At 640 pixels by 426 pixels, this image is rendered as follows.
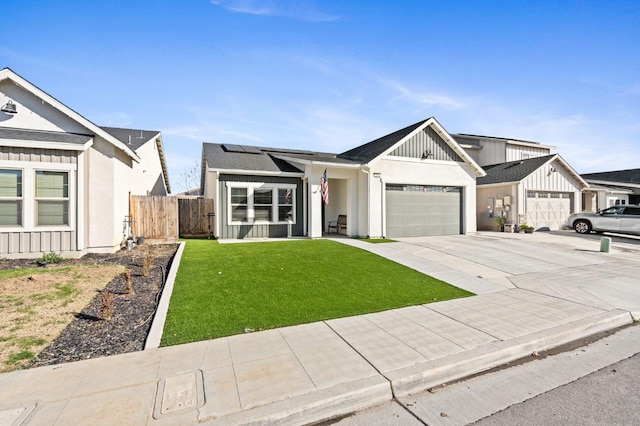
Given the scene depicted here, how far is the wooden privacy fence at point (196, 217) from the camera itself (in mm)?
14539

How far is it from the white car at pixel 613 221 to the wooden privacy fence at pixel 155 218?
72.6ft

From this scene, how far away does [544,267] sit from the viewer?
30.1 feet

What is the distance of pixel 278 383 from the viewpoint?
317 cm

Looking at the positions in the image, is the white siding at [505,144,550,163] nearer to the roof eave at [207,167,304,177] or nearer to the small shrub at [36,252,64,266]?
the roof eave at [207,167,304,177]

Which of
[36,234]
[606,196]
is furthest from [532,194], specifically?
[36,234]

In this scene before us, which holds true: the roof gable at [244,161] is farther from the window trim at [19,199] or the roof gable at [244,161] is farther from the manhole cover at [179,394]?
the manhole cover at [179,394]

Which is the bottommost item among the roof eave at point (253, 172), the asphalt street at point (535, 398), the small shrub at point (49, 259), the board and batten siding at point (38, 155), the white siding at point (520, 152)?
the asphalt street at point (535, 398)

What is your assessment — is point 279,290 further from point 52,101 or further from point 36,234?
point 52,101

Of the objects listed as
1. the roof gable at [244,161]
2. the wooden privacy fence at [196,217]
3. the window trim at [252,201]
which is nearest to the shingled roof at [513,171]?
the roof gable at [244,161]

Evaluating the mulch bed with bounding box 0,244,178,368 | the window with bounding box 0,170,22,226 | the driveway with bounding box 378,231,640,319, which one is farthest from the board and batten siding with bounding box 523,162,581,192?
the window with bounding box 0,170,22,226

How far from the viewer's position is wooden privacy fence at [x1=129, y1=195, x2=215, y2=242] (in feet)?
43.1

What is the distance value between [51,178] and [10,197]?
1075mm

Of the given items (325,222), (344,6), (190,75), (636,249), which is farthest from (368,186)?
(636,249)

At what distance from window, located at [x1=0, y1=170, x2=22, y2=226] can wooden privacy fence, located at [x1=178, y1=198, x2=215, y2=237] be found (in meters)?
6.13
